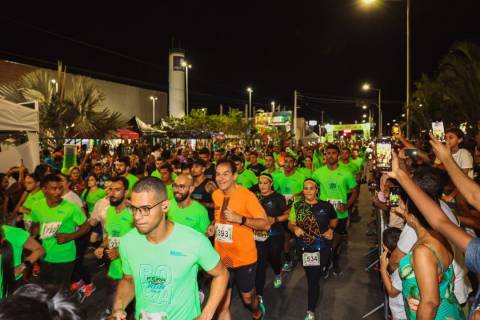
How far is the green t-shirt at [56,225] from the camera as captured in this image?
5.44 m

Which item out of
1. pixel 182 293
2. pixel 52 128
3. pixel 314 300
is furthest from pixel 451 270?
pixel 52 128

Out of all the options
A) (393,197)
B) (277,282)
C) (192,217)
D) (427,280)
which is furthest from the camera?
(277,282)

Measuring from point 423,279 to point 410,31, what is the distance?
1051 centimetres

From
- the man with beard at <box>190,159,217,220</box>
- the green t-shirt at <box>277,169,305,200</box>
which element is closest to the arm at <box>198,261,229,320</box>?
the man with beard at <box>190,159,217,220</box>

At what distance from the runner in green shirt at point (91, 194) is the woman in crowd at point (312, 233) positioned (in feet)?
13.7

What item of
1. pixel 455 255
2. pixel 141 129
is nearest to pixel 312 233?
pixel 455 255

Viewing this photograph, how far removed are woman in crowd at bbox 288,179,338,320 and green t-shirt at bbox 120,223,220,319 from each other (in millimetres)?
2714

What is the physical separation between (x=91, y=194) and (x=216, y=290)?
231 inches

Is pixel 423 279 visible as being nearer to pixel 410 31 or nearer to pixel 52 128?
pixel 410 31

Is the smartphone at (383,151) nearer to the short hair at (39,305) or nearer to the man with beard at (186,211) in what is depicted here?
the man with beard at (186,211)

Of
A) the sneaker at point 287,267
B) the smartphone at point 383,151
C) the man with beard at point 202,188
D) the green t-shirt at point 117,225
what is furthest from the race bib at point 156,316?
the sneaker at point 287,267

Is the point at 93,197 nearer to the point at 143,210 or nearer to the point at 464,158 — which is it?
the point at 143,210

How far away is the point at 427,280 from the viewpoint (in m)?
2.71

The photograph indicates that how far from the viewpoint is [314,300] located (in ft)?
18.1
